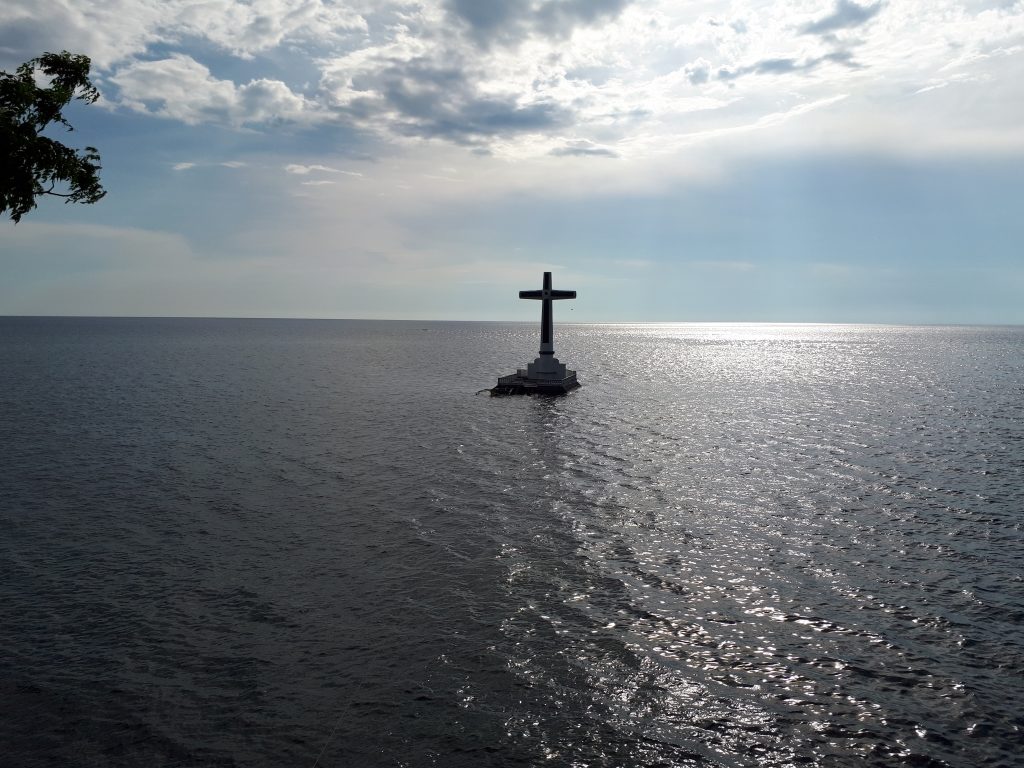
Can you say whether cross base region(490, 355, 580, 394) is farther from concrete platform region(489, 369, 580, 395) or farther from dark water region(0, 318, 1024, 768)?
dark water region(0, 318, 1024, 768)

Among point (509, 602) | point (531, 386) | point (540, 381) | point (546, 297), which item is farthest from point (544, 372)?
point (509, 602)

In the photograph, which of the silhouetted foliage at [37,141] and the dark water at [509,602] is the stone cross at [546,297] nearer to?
the dark water at [509,602]

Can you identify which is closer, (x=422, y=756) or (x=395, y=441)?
(x=422, y=756)

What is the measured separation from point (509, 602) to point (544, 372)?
57.3 meters

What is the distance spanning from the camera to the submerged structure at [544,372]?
73438 millimetres

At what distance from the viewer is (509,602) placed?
19547mm

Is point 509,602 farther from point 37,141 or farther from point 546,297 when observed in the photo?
point 546,297

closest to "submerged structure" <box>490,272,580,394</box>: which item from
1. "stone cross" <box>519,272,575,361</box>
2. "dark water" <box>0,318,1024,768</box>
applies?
"stone cross" <box>519,272,575,361</box>

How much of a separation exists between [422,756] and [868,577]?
15.9 meters

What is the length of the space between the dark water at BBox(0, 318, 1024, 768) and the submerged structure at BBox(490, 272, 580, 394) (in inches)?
1089

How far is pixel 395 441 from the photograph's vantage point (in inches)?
1821

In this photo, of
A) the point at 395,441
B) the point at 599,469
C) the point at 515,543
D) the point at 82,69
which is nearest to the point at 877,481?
the point at 599,469

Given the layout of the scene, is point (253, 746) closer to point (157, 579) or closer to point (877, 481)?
point (157, 579)

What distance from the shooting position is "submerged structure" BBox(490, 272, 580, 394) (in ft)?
241
